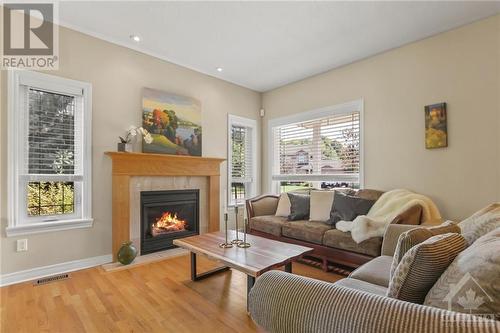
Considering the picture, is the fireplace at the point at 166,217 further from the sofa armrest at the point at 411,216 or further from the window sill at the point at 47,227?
the sofa armrest at the point at 411,216

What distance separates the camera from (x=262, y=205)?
4.09 meters

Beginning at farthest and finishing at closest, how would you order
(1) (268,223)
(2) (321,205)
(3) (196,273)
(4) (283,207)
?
(4) (283,207), (1) (268,223), (2) (321,205), (3) (196,273)

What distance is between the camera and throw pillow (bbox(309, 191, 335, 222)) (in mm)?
3455

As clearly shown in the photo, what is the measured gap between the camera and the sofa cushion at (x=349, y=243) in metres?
2.56

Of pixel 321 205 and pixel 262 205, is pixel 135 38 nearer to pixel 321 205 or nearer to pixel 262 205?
pixel 262 205

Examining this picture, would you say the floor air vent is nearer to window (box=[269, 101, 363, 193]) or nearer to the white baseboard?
the white baseboard

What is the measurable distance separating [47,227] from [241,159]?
3070mm

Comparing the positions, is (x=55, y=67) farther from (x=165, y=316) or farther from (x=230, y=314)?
(x=230, y=314)

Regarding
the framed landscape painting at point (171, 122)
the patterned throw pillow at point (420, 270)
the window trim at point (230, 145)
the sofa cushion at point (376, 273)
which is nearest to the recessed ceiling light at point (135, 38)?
the framed landscape painting at point (171, 122)

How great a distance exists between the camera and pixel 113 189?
127 inches

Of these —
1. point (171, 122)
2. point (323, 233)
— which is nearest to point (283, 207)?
point (323, 233)

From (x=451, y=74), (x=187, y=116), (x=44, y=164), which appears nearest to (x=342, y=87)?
(x=451, y=74)

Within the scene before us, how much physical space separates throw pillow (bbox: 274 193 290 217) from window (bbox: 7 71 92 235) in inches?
99.0

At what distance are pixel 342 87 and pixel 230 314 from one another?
3446mm
